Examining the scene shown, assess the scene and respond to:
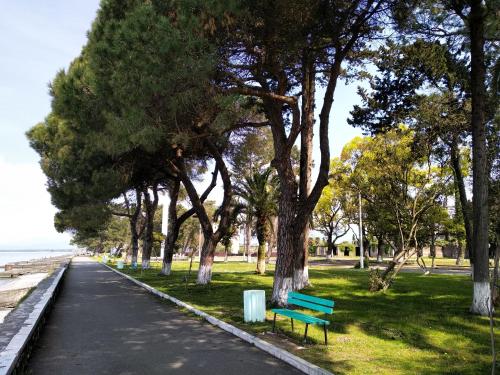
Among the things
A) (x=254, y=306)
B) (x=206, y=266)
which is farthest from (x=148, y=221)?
(x=254, y=306)

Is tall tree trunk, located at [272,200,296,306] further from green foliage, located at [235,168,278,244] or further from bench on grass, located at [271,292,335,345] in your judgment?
green foliage, located at [235,168,278,244]

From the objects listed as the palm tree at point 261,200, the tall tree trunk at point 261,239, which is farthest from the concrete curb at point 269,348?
the palm tree at point 261,200

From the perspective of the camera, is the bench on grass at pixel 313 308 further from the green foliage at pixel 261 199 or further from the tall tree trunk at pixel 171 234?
the tall tree trunk at pixel 171 234

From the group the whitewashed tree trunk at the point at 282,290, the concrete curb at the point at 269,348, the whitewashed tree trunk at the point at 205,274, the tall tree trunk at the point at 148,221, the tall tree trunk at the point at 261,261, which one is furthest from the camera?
the tall tree trunk at the point at 148,221

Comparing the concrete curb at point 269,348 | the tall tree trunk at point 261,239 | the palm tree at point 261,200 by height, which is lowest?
the concrete curb at point 269,348

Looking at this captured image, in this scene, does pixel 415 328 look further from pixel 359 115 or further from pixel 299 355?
pixel 359 115

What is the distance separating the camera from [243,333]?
8.70 meters

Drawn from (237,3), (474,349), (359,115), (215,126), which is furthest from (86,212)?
(474,349)

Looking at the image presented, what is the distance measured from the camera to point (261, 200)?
26.3 meters

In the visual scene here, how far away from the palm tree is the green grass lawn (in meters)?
10.9

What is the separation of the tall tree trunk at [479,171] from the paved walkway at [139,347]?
6.21 metres

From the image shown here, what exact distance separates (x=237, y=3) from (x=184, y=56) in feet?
5.36

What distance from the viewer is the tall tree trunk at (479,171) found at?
10969 millimetres

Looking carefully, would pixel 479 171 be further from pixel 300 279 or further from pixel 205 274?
pixel 205 274
